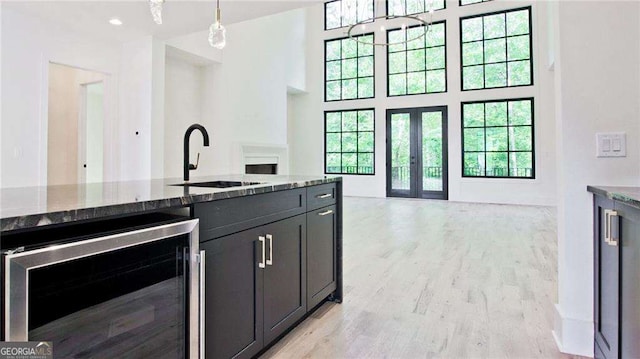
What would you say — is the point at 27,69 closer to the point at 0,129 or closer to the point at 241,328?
the point at 0,129

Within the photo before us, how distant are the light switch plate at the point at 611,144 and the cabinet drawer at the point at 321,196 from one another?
1.52 m

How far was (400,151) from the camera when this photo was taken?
9.64 m

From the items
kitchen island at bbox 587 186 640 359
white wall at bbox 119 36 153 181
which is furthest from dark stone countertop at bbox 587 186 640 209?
white wall at bbox 119 36 153 181

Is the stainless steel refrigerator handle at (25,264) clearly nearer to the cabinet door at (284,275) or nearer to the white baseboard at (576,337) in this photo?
the cabinet door at (284,275)

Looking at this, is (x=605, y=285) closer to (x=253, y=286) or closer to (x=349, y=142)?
(x=253, y=286)

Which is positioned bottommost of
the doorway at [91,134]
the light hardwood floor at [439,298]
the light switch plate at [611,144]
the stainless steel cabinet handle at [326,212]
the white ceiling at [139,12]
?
the light hardwood floor at [439,298]

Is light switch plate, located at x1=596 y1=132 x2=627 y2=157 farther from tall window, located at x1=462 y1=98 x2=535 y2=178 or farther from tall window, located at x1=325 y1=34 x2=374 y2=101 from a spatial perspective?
tall window, located at x1=325 y1=34 x2=374 y2=101

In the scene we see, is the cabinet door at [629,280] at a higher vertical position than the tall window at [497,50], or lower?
lower

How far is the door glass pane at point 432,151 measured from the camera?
9188 millimetres

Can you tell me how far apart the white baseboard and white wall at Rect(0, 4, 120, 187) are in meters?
5.47

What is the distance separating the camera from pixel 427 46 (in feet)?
30.6

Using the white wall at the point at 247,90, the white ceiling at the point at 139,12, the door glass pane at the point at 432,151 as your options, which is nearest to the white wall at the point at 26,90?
the white ceiling at the point at 139,12

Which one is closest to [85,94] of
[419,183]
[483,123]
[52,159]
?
[52,159]

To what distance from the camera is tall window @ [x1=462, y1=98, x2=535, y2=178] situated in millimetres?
8219
